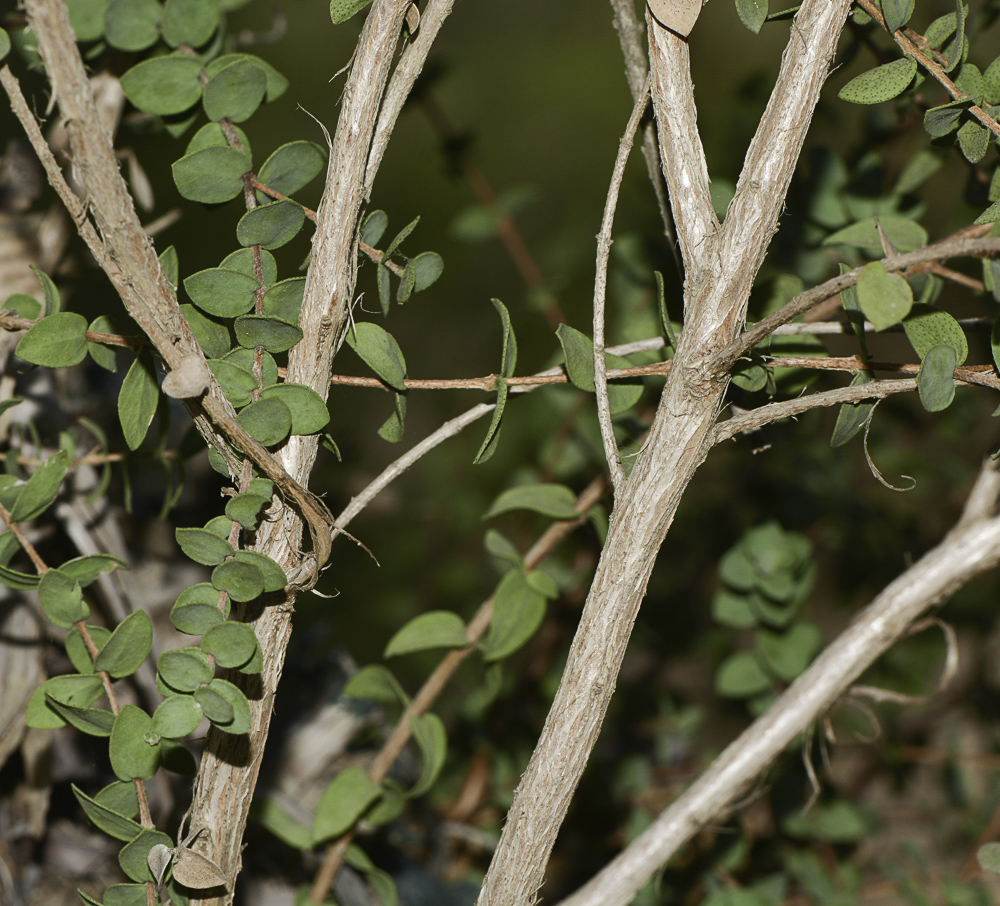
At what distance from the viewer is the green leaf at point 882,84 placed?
0.33 m

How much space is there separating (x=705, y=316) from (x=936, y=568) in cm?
22

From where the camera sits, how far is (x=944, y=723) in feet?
2.84

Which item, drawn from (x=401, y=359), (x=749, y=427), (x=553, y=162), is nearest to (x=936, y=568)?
(x=749, y=427)

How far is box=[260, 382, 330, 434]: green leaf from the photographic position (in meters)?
→ 0.29

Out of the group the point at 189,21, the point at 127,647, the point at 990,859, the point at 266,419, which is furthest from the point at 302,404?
the point at 990,859

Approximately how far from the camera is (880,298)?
26 centimetres

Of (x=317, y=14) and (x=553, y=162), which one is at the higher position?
(x=317, y=14)

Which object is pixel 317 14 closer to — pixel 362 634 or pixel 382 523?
pixel 382 523

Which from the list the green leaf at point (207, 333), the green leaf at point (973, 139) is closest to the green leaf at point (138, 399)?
the green leaf at point (207, 333)

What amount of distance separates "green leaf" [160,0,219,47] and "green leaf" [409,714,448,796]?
14.3 inches


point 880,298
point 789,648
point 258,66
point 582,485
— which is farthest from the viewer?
point 582,485

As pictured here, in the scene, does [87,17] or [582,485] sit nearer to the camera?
[87,17]

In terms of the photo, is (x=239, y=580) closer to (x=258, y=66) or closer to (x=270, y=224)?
(x=270, y=224)

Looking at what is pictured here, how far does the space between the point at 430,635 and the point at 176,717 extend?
0.17 m
